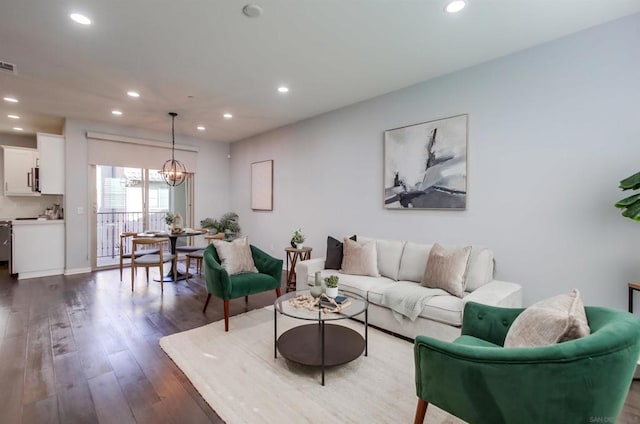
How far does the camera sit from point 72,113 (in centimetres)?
532

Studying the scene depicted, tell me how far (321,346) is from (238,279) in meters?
1.37

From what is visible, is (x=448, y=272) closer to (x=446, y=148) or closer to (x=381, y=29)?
(x=446, y=148)

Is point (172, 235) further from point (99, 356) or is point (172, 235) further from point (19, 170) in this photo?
point (19, 170)

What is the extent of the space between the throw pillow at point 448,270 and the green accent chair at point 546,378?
61.0 inches

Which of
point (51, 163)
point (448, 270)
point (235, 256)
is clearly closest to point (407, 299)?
point (448, 270)

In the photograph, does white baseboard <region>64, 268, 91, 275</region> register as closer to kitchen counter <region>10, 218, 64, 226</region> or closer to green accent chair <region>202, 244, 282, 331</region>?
kitchen counter <region>10, 218, 64, 226</region>

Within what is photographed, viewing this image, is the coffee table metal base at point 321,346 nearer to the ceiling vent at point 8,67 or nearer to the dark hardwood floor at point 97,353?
the dark hardwood floor at point 97,353

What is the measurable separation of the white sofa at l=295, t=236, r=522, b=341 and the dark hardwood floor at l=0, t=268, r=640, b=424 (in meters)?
0.97

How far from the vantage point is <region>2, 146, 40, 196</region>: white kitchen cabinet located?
18.6ft

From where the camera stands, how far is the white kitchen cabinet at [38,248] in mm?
5285

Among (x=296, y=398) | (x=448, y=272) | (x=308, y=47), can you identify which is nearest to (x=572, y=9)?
(x=308, y=47)

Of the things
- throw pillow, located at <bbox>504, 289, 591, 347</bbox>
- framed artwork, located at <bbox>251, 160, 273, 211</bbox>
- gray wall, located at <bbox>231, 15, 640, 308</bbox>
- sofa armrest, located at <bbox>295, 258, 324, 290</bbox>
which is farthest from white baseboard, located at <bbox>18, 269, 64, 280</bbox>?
throw pillow, located at <bbox>504, 289, 591, 347</bbox>

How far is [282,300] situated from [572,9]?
349 cm

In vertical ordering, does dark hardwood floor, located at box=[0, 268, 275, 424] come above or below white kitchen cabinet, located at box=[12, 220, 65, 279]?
below
